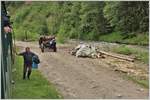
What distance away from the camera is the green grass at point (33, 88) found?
18.3 m

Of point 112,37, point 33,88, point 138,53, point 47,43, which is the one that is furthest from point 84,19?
point 33,88

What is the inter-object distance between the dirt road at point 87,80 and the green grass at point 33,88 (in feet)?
1.58

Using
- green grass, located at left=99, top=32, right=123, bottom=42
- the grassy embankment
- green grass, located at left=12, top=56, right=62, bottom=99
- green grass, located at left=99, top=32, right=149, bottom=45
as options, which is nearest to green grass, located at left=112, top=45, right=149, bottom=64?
the grassy embankment

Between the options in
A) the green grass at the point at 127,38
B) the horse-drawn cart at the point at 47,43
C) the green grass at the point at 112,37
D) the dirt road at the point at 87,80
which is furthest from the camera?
the green grass at the point at 112,37

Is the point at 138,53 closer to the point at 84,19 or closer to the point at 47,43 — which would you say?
the point at 47,43

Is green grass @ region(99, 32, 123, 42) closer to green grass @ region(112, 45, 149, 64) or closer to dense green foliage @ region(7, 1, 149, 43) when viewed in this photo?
dense green foliage @ region(7, 1, 149, 43)

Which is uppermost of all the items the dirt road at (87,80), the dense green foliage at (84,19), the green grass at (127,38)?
the dense green foliage at (84,19)

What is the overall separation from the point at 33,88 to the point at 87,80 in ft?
14.8

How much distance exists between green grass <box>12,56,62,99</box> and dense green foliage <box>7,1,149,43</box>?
34656 mm

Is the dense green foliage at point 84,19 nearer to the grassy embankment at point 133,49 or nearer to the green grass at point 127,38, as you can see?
the green grass at point 127,38

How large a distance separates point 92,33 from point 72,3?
12949mm

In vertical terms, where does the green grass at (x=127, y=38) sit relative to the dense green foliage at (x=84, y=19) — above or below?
below

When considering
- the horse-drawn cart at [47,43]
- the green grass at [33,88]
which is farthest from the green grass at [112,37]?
the green grass at [33,88]

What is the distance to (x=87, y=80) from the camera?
23.7m
